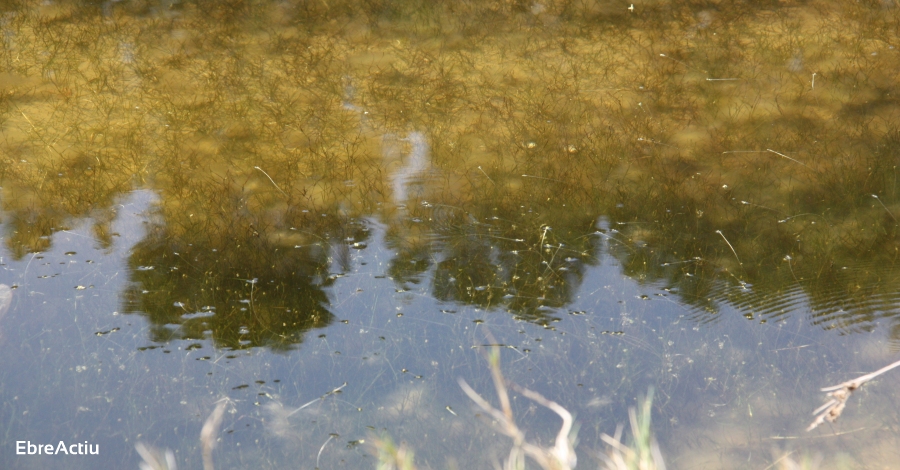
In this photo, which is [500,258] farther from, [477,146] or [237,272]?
[237,272]

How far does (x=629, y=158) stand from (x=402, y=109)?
1.37 m

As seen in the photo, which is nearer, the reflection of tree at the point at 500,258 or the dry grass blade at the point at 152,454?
the dry grass blade at the point at 152,454

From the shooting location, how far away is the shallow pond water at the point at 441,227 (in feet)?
9.04

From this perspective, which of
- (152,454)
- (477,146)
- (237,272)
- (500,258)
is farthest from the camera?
(477,146)

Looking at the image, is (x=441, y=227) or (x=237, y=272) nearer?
(x=237, y=272)

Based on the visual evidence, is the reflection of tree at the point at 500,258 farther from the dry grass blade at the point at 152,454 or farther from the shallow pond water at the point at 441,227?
the dry grass blade at the point at 152,454

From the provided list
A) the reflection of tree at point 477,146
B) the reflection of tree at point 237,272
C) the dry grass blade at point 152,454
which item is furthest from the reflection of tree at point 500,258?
the dry grass blade at point 152,454

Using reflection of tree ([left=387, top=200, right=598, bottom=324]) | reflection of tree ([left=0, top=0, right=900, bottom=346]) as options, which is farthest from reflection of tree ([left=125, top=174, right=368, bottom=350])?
reflection of tree ([left=387, top=200, right=598, bottom=324])

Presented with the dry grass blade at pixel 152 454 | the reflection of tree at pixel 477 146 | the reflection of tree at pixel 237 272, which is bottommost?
the dry grass blade at pixel 152 454

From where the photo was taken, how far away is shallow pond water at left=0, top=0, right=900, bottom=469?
9.04 feet

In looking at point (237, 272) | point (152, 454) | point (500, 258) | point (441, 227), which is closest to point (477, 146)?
point (441, 227)

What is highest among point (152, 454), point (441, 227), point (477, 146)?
point (477, 146)

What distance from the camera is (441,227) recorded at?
3410 mm

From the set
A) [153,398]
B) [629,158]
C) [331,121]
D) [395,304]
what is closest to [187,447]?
[153,398]
